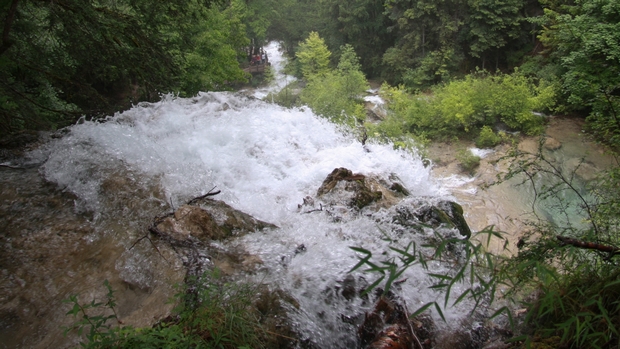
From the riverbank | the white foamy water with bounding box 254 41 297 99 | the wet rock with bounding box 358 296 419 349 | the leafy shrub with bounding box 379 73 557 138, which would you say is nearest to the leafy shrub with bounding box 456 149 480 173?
the riverbank

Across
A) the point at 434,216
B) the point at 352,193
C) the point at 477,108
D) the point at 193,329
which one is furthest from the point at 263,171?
the point at 477,108

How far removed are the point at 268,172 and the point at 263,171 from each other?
9 centimetres

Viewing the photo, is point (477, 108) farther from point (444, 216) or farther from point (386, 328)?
point (386, 328)

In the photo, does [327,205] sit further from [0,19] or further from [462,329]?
[0,19]

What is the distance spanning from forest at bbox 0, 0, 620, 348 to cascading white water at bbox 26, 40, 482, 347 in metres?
0.59

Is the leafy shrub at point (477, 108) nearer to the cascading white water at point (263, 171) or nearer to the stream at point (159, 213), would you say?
the cascading white water at point (263, 171)

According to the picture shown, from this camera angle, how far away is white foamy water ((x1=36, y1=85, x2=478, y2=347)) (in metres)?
3.14

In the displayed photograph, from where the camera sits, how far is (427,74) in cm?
1877

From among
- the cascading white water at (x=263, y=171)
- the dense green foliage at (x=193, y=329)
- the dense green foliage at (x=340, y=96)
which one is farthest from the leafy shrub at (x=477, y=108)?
the dense green foliage at (x=193, y=329)

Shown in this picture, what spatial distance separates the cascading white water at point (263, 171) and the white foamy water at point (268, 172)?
0.5 inches

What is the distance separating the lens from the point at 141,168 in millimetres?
4977

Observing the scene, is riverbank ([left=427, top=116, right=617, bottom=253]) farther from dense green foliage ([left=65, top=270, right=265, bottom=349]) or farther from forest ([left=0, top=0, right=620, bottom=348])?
dense green foliage ([left=65, top=270, right=265, bottom=349])

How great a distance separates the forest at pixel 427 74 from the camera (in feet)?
5.76

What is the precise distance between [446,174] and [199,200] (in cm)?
853
